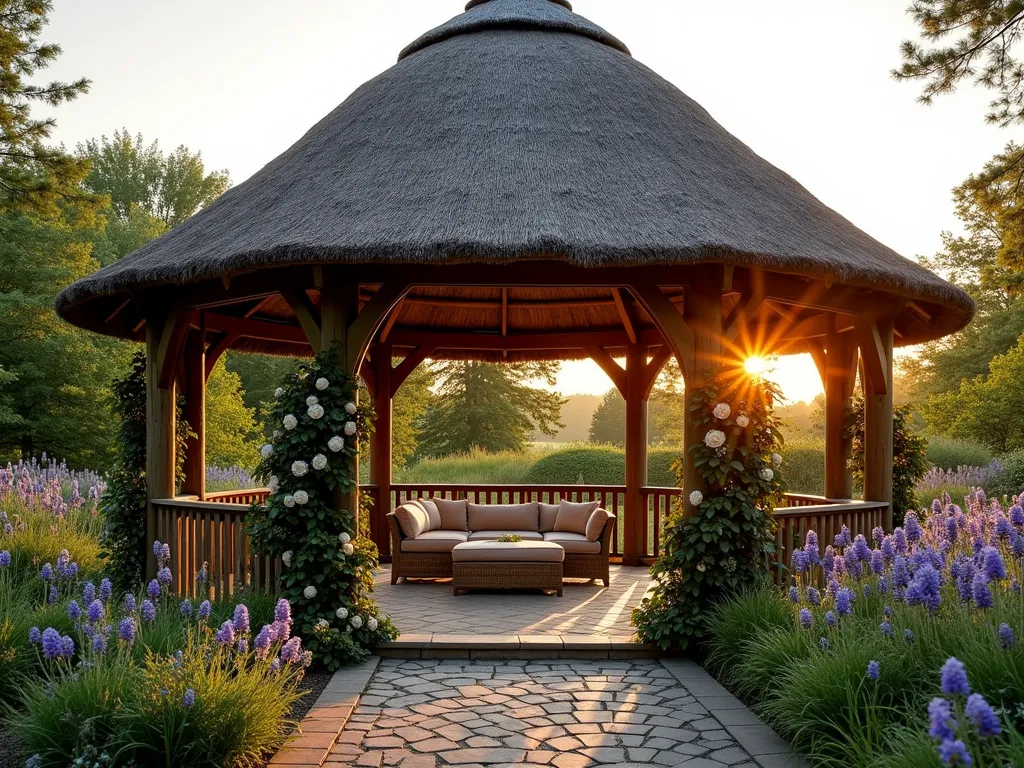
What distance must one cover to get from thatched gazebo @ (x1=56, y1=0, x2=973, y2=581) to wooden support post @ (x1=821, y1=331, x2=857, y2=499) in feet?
0.08

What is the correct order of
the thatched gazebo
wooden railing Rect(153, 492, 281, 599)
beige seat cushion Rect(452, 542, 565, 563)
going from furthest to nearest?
beige seat cushion Rect(452, 542, 565, 563) < wooden railing Rect(153, 492, 281, 599) < the thatched gazebo

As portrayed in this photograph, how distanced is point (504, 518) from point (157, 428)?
4339mm

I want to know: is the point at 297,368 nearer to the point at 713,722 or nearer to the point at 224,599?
the point at 224,599

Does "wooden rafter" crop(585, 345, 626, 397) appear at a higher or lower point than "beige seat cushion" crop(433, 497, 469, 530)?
higher

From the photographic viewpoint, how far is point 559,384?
118 feet

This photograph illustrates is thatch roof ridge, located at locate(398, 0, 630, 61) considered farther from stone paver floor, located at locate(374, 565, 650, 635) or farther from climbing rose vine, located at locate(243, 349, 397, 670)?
stone paver floor, located at locate(374, 565, 650, 635)

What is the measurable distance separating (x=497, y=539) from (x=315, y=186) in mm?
4341

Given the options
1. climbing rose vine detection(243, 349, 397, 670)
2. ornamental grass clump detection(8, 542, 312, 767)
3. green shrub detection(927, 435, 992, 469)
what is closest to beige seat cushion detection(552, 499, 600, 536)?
climbing rose vine detection(243, 349, 397, 670)

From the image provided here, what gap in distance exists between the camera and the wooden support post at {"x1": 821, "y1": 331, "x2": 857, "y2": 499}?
31.5 ft

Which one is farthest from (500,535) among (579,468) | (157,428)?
(579,468)

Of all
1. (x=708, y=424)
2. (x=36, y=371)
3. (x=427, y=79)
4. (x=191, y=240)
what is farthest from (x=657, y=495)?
(x=36, y=371)

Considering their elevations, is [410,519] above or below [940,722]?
below

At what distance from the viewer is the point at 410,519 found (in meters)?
9.97

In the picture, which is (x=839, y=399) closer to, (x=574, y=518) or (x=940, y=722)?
(x=574, y=518)
